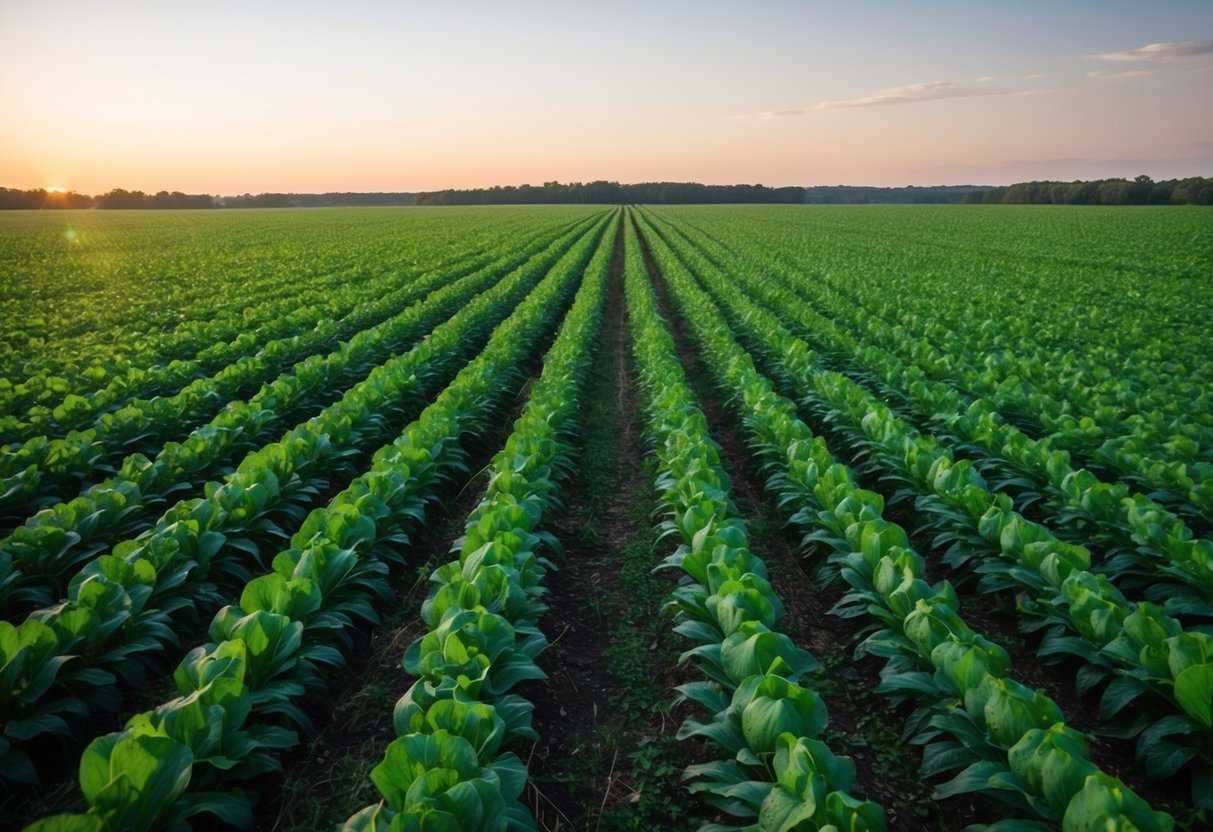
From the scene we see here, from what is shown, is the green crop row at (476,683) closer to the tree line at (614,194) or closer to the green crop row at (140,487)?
the green crop row at (140,487)

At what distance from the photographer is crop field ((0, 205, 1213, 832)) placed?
2.66 m

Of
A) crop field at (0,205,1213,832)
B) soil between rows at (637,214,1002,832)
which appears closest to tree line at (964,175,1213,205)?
crop field at (0,205,1213,832)

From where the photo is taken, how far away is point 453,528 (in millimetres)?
6148

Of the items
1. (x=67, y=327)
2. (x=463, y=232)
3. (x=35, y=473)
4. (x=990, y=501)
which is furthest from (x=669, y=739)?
(x=463, y=232)

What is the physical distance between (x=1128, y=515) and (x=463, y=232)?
4261 centimetres

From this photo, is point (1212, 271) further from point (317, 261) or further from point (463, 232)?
point (463, 232)

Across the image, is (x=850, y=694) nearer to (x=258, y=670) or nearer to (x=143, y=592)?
(x=258, y=670)

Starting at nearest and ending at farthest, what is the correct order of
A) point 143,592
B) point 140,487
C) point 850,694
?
point 143,592 < point 850,694 < point 140,487

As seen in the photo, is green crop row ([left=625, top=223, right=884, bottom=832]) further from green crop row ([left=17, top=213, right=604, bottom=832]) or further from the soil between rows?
green crop row ([left=17, top=213, right=604, bottom=832])

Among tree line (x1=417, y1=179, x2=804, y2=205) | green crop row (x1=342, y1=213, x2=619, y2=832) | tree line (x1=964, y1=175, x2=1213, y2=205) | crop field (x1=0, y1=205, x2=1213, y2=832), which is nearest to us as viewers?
green crop row (x1=342, y1=213, x2=619, y2=832)

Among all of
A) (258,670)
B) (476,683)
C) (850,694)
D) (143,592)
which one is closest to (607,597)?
(850,694)

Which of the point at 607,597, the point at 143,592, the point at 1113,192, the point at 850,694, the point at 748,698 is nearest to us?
the point at 748,698

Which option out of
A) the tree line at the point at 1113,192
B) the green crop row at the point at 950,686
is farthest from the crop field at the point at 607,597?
the tree line at the point at 1113,192

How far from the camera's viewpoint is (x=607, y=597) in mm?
5090
